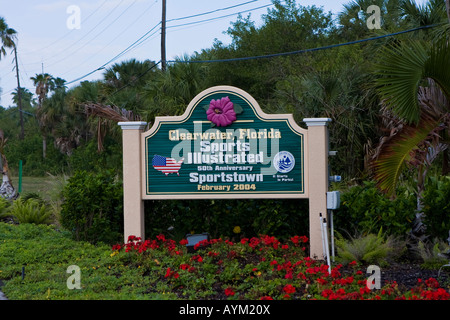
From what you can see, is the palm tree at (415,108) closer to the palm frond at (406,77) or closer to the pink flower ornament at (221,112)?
the palm frond at (406,77)

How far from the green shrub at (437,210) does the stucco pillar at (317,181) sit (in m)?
1.66

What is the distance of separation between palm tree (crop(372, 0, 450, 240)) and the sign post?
3.52 ft

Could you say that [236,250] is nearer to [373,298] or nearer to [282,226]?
[282,226]

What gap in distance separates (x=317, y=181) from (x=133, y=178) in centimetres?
326

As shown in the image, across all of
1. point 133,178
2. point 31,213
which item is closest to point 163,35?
point 31,213

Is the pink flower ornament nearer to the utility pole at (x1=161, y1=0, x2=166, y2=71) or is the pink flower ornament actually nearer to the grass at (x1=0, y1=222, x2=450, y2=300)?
the grass at (x1=0, y1=222, x2=450, y2=300)

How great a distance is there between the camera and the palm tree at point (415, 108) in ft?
29.8

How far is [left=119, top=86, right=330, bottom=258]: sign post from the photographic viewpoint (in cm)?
970

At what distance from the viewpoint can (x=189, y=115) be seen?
33.2 feet
